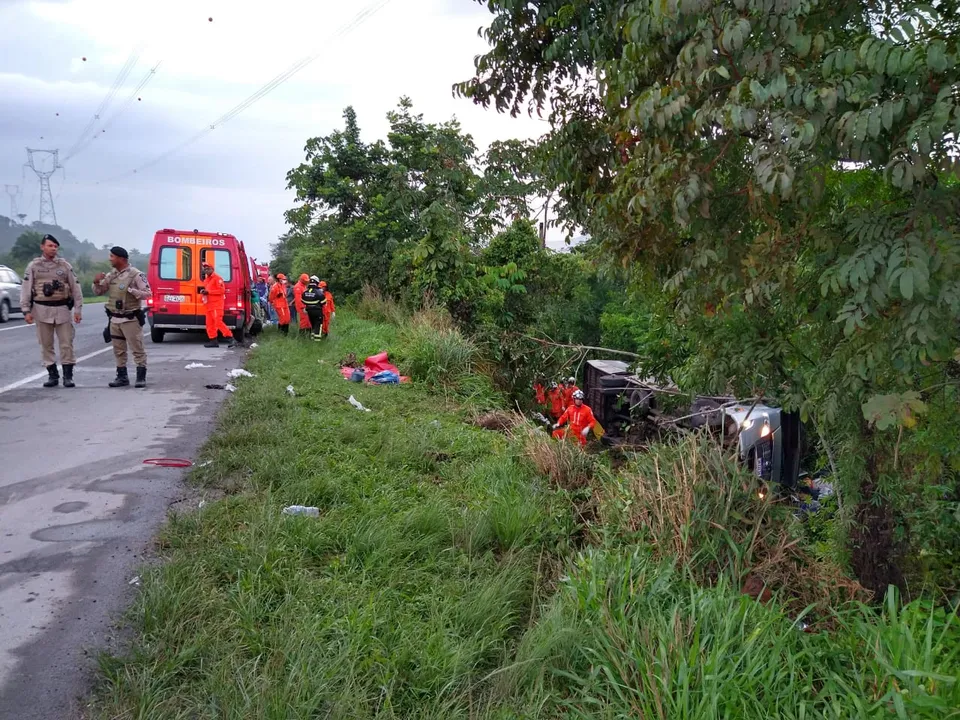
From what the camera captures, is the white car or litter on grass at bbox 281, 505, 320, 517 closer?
litter on grass at bbox 281, 505, 320, 517

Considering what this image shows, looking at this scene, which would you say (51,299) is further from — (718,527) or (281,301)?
(718,527)

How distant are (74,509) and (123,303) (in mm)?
4900

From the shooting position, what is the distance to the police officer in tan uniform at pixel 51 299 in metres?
8.93

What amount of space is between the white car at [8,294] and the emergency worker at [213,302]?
810 cm

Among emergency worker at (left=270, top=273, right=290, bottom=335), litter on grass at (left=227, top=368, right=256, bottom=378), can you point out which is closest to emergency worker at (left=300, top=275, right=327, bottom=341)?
emergency worker at (left=270, top=273, right=290, bottom=335)

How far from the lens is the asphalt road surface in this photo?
314 cm

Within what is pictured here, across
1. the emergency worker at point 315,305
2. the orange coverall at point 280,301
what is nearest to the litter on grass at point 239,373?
the emergency worker at point 315,305

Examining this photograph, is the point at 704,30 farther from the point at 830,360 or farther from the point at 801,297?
the point at 830,360

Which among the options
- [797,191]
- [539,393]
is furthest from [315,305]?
[797,191]

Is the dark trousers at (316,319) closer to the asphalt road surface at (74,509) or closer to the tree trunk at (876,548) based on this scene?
the asphalt road surface at (74,509)

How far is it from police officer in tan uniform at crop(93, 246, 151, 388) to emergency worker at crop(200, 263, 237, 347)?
17.5 ft

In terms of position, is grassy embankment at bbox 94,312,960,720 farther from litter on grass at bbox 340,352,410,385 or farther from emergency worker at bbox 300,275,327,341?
emergency worker at bbox 300,275,327,341

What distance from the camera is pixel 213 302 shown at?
14.8 metres

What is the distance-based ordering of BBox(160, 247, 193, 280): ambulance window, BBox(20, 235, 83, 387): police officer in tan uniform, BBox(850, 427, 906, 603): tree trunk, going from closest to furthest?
BBox(850, 427, 906, 603): tree trunk
BBox(20, 235, 83, 387): police officer in tan uniform
BBox(160, 247, 193, 280): ambulance window
